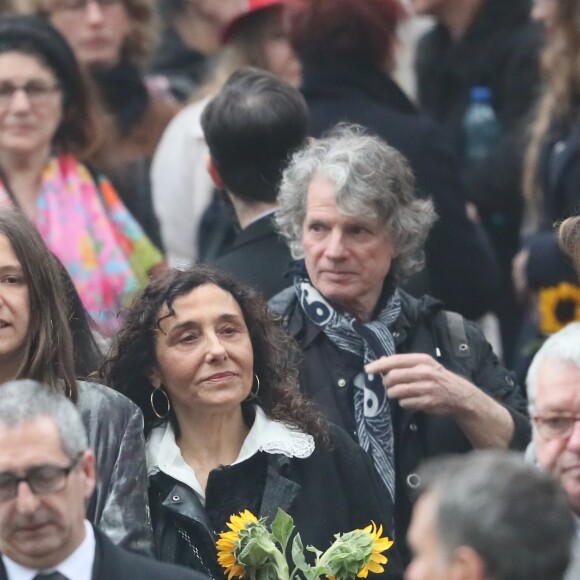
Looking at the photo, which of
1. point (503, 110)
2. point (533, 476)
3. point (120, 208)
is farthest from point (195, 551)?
point (503, 110)

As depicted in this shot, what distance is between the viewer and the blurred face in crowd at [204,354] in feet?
16.8

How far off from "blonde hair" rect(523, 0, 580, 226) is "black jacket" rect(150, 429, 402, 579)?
86.8 inches

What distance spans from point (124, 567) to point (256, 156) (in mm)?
2208

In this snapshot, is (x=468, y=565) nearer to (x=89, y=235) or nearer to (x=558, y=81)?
(x=89, y=235)

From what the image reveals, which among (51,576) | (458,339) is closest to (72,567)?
(51,576)

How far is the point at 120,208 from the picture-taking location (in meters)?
7.10

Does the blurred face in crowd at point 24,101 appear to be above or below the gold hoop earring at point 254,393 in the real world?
above

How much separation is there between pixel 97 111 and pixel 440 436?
2.17 m

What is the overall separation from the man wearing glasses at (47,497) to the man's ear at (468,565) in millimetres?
933

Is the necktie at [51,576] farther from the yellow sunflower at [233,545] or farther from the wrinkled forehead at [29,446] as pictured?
the yellow sunflower at [233,545]

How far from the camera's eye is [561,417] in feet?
15.4

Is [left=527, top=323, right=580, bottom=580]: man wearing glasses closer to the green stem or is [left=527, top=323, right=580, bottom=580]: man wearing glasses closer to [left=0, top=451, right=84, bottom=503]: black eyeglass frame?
the green stem

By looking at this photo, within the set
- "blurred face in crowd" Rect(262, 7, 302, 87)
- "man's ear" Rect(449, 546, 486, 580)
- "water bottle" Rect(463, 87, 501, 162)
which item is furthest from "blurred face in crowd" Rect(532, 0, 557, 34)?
"man's ear" Rect(449, 546, 486, 580)

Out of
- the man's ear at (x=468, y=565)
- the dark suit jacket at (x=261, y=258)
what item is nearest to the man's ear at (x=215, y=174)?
the dark suit jacket at (x=261, y=258)
